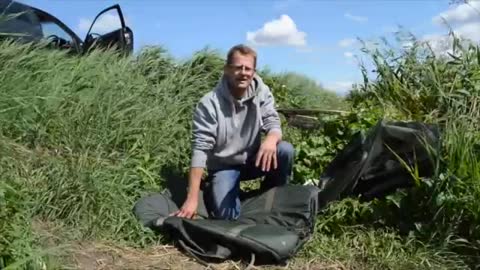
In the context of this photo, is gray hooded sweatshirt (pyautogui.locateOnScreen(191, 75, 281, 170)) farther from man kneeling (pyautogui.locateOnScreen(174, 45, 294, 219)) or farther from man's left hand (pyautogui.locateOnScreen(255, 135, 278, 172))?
man's left hand (pyautogui.locateOnScreen(255, 135, 278, 172))

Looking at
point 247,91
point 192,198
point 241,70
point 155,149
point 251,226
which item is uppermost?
point 241,70

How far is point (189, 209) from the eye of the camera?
434 cm

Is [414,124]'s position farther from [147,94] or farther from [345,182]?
[147,94]

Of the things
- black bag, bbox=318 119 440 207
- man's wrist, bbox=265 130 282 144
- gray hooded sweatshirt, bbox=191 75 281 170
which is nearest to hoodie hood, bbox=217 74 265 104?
gray hooded sweatshirt, bbox=191 75 281 170

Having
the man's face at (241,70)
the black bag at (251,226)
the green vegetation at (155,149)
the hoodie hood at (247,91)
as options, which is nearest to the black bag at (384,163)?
the green vegetation at (155,149)

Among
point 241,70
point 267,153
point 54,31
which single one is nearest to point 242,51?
point 241,70

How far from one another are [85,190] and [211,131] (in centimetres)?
86

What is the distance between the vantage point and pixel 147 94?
633 cm

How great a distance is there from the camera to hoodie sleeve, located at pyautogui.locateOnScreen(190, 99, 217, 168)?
451cm

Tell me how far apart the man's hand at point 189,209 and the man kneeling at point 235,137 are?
0.17 meters

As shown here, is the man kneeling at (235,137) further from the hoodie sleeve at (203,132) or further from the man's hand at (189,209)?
the man's hand at (189,209)

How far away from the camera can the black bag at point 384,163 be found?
4.64m

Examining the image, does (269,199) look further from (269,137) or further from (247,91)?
(247,91)

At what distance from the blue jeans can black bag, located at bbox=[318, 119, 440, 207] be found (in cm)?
32
